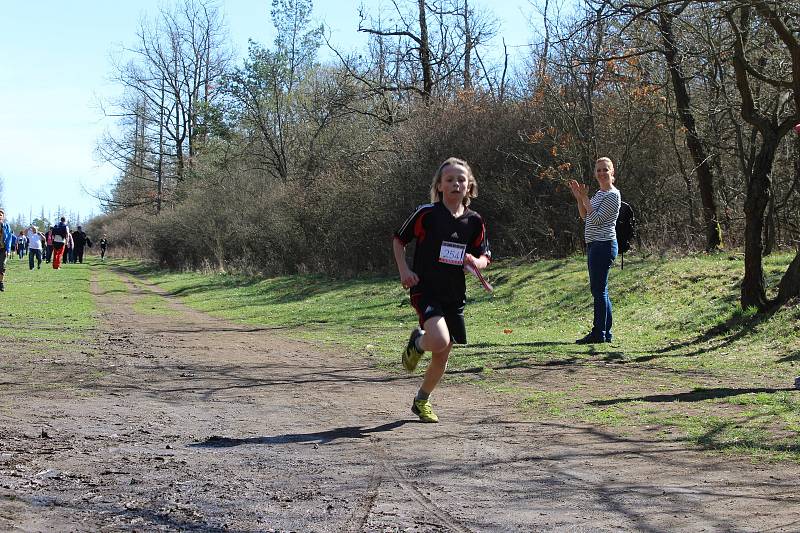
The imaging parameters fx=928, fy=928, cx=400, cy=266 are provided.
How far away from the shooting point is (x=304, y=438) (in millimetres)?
6188

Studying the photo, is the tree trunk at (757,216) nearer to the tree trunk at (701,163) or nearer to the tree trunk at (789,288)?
the tree trunk at (789,288)

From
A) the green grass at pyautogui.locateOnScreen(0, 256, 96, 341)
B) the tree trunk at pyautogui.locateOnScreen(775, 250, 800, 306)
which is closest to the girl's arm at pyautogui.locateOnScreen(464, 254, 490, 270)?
the tree trunk at pyautogui.locateOnScreen(775, 250, 800, 306)

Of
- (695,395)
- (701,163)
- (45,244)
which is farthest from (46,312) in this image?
(45,244)

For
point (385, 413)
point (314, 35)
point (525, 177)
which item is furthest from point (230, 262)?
point (385, 413)

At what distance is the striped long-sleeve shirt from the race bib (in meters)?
5.08

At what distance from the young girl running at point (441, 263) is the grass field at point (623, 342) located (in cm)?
107

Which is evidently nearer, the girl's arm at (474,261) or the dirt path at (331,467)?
the dirt path at (331,467)

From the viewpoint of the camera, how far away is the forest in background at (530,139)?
1241cm

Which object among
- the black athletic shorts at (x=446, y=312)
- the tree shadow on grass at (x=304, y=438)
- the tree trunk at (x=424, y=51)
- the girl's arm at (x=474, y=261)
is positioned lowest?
the tree shadow on grass at (x=304, y=438)

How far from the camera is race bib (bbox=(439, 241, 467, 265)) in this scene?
6.65 meters

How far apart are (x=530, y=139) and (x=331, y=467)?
17894 millimetres

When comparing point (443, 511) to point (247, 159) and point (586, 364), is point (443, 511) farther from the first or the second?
point (247, 159)

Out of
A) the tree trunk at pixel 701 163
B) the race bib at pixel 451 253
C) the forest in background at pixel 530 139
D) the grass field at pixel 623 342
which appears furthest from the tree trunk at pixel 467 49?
the race bib at pixel 451 253

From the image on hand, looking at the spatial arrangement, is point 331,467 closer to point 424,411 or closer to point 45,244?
point 424,411
